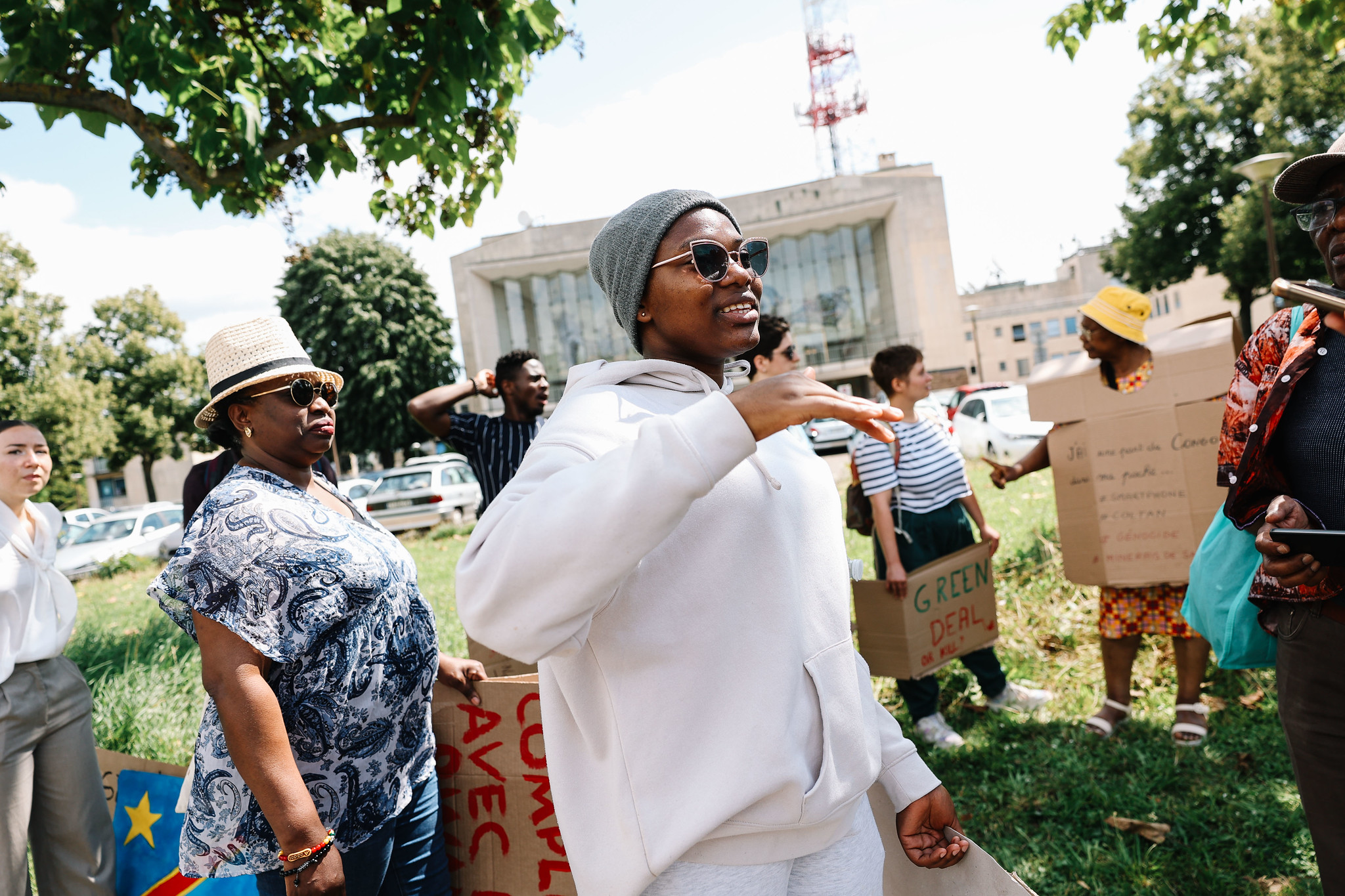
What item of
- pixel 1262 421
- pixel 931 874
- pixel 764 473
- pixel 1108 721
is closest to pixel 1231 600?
pixel 1262 421

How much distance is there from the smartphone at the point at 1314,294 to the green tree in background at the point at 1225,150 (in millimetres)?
23391

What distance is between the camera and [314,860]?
1806mm

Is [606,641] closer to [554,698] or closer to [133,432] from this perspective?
[554,698]

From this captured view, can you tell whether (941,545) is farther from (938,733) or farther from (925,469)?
(938,733)

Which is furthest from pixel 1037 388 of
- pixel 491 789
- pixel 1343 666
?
pixel 491 789

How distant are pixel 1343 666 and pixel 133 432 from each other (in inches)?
1643

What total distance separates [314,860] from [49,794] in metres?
1.91

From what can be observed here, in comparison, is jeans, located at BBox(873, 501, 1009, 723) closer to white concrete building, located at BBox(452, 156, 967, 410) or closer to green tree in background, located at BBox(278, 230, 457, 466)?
green tree in background, located at BBox(278, 230, 457, 466)

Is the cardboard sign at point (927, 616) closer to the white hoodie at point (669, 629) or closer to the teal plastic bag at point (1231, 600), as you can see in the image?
the teal plastic bag at point (1231, 600)

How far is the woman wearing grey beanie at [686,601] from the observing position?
111 centimetres

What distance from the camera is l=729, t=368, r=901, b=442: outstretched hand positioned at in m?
1.13

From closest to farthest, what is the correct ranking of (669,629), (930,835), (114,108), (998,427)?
1. (669,629)
2. (930,835)
3. (114,108)
4. (998,427)

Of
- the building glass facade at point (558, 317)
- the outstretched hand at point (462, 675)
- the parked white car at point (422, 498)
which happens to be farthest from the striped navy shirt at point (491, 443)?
the building glass facade at point (558, 317)

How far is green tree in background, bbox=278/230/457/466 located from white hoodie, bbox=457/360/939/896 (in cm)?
3261
